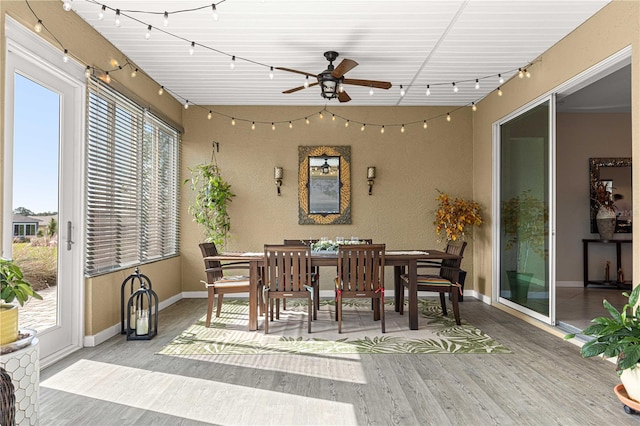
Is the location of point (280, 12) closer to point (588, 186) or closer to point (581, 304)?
point (581, 304)

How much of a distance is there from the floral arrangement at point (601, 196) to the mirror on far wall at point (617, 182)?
0.04 metres

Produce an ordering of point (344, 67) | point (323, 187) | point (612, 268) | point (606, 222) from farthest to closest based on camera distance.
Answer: point (612, 268)
point (606, 222)
point (323, 187)
point (344, 67)

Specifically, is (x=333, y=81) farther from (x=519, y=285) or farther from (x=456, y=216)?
(x=519, y=285)

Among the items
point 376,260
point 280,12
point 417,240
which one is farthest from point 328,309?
point 280,12

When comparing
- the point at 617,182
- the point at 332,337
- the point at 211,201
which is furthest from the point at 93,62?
the point at 617,182

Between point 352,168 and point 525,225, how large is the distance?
2665 mm

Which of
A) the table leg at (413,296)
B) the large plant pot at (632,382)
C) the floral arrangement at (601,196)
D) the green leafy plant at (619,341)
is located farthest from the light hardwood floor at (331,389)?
the floral arrangement at (601,196)

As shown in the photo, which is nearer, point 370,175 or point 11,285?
point 11,285

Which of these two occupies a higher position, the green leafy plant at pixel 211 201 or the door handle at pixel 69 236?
the green leafy plant at pixel 211 201

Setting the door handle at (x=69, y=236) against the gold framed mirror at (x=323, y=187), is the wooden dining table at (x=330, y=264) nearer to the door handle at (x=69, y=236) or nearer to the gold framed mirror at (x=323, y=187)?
the door handle at (x=69, y=236)

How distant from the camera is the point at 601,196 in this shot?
764 cm

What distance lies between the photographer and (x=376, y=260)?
181 inches

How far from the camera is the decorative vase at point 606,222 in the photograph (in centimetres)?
748

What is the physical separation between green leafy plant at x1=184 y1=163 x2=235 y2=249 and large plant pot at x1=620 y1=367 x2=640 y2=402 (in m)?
5.10
